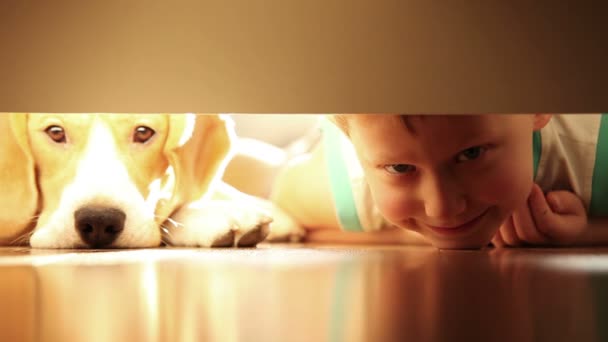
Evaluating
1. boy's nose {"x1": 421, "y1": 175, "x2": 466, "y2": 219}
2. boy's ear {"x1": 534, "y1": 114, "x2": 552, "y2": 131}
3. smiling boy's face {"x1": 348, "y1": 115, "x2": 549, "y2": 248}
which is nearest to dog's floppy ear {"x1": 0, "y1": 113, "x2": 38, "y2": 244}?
smiling boy's face {"x1": 348, "y1": 115, "x2": 549, "y2": 248}

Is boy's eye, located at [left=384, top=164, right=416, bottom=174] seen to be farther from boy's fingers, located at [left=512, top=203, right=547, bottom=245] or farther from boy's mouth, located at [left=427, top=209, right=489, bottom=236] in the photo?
boy's fingers, located at [left=512, top=203, right=547, bottom=245]

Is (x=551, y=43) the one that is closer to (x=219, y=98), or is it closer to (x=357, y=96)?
(x=357, y=96)

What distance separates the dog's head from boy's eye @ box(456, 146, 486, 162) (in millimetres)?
553

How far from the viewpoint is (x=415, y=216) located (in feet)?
5.60

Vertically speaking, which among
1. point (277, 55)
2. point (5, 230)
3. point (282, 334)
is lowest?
point (282, 334)

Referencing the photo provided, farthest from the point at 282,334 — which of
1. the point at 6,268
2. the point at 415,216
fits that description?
the point at 415,216

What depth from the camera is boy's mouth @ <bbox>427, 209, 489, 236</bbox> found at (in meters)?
1.68

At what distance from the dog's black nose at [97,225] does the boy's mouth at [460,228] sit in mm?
708

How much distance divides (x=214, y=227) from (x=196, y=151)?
8.2 inches

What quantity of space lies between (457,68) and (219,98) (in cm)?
61

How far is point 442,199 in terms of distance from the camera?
1.68 metres

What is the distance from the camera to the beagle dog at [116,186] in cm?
160

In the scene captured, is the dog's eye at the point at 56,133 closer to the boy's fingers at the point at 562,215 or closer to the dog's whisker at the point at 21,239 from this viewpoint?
the dog's whisker at the point at 21,239

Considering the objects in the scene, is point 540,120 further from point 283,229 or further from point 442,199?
point 283,229
